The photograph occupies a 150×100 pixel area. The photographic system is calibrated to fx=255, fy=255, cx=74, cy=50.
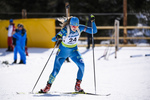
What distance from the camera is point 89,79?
6.88m

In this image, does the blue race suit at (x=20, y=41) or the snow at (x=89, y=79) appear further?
the blue race suit at (x=20, y=41)

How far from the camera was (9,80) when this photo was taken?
6770mm

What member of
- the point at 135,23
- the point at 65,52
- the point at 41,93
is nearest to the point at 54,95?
the point at 41,93

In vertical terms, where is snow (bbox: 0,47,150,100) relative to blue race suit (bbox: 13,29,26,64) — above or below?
below

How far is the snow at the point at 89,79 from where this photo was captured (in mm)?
5105

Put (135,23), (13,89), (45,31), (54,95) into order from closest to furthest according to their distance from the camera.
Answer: (54,95) < (13,89) < (45,31) < (135,23)

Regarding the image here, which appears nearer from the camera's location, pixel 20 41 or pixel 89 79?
pixel 89 79

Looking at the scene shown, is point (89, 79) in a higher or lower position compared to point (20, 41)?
lower

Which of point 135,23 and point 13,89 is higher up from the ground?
point 135,23

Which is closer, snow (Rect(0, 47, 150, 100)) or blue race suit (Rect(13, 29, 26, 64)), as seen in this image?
snow (Rect(0, 47, 150, 100))

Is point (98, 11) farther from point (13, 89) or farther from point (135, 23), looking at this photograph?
point (13, 89)

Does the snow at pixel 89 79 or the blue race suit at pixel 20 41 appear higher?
the blue race suit at pixel 20 41

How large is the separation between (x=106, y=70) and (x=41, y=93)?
10.7ft

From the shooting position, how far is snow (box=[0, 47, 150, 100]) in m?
5.11
